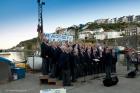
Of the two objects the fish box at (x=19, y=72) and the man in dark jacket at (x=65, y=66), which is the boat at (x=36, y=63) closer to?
the fish box at (x=19, y=72)

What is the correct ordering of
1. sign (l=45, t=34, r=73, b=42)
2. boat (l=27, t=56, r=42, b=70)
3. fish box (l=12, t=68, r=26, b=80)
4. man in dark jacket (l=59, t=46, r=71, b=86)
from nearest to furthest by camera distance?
1. man in dark jacket (l=59, t=46, r=71, b=86)
2. sign (l=45, t=34, r=73, b=42)
3. fish box (l=12, t=68, r=26, b=80)
4. boat (l=27, t=56, r=42, b=70)

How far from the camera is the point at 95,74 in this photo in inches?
757

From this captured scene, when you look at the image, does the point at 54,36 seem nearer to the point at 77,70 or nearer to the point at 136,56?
the point at 77,70

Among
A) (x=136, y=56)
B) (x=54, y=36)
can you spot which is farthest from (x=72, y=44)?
(x=136, y=56)

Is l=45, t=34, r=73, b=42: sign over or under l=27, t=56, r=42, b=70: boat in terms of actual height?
over

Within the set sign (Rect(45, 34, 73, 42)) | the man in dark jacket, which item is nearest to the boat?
sign (Rect(45, 34, 73, 42))

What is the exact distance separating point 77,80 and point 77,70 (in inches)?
23.3

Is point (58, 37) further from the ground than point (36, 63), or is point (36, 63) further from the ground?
point (58, 37)

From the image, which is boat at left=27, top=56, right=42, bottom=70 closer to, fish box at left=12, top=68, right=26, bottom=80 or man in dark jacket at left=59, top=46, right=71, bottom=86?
fish box at left=12, top=68, right=26, bottom=80

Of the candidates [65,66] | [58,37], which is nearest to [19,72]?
[58,37]

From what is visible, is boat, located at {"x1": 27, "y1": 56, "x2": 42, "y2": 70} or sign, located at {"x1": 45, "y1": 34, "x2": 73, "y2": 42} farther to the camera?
boat, located at {"x1": 27, "y1": 56, "x2": 42, "y2": 70}

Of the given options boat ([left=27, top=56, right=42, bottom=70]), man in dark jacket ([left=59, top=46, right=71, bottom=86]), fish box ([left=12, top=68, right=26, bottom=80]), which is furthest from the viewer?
boat ([left=27, top=56, right=42, bottom=70])

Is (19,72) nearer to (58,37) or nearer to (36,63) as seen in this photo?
(58,37)

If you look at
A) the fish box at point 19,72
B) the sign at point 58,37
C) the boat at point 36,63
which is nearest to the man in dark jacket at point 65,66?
the sign at point 58,37
